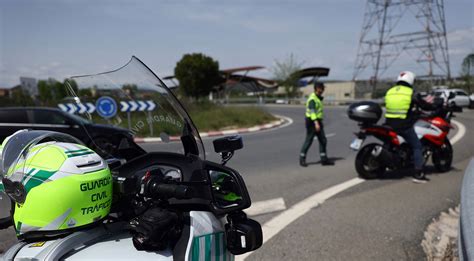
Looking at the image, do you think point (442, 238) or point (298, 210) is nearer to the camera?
point (442, 238)

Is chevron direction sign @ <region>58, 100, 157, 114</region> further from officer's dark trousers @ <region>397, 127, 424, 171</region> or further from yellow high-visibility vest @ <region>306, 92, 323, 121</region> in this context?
yellow high-visibility vest @ <region>306, 92, 323, 121</region>

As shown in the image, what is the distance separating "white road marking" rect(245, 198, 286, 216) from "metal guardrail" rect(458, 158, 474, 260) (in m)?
2.13

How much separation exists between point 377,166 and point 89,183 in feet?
17.5

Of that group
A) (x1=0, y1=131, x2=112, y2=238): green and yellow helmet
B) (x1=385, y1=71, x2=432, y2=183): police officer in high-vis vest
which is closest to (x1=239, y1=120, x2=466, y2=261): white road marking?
(x1=385, y1=71, x2=432, y2=183): police officer in high-vis vest

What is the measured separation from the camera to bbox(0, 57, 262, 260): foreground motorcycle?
158 centimetres

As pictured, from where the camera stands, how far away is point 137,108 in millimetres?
2375

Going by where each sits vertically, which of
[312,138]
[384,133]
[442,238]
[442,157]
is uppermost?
[384,133]

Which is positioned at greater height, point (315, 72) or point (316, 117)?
point (315, 72)

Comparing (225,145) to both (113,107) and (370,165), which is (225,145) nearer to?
(113,107)

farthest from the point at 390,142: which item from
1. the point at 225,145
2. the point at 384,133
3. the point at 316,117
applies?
the point at 225,145

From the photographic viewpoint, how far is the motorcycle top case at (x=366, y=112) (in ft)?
19.6

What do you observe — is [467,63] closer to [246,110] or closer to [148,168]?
[246,110]

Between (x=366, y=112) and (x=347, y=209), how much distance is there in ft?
6.98

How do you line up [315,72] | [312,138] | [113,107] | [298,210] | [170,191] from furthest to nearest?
[315,72] → [312,138] → [298,210] → [113,107] → [170,191]
